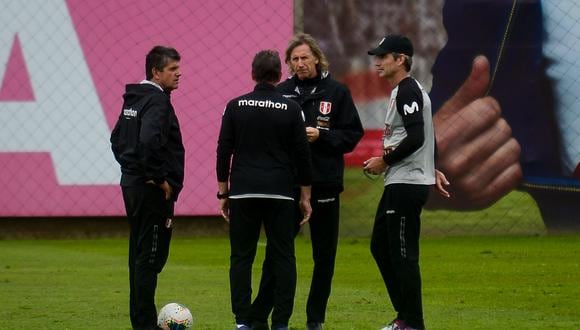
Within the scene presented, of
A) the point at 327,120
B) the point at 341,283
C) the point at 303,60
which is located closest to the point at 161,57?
the point at 303,60

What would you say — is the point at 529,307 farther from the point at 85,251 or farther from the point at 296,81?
the point at 85,251

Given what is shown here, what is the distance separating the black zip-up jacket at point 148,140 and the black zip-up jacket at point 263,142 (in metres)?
0.31

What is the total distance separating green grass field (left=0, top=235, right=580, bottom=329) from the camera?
905cm

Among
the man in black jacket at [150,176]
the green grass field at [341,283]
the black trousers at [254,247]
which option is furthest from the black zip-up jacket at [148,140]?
the green grass field at [341,283]

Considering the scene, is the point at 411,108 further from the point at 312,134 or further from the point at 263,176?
the point at 263,176

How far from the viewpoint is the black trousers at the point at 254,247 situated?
8016 millimetres

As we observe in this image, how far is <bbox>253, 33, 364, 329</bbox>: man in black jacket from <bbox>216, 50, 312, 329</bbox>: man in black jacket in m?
0.34

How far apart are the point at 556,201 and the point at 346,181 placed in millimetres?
2664

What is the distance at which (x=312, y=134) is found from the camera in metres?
8.38

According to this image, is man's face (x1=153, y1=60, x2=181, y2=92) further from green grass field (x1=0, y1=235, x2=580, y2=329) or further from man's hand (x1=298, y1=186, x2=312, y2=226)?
green grass field (x1=0, y1=235, x2=580, y2=329)

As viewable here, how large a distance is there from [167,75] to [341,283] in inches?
158

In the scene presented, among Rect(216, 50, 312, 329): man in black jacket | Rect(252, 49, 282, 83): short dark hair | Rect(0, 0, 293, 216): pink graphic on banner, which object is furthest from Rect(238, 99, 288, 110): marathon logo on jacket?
Rect(0, 0, 293, 216): pink graphic on banner

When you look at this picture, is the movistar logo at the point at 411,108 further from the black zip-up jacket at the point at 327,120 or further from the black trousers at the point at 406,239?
the black zip-up jacket at the point at 327,120

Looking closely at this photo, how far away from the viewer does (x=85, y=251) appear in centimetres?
1497
